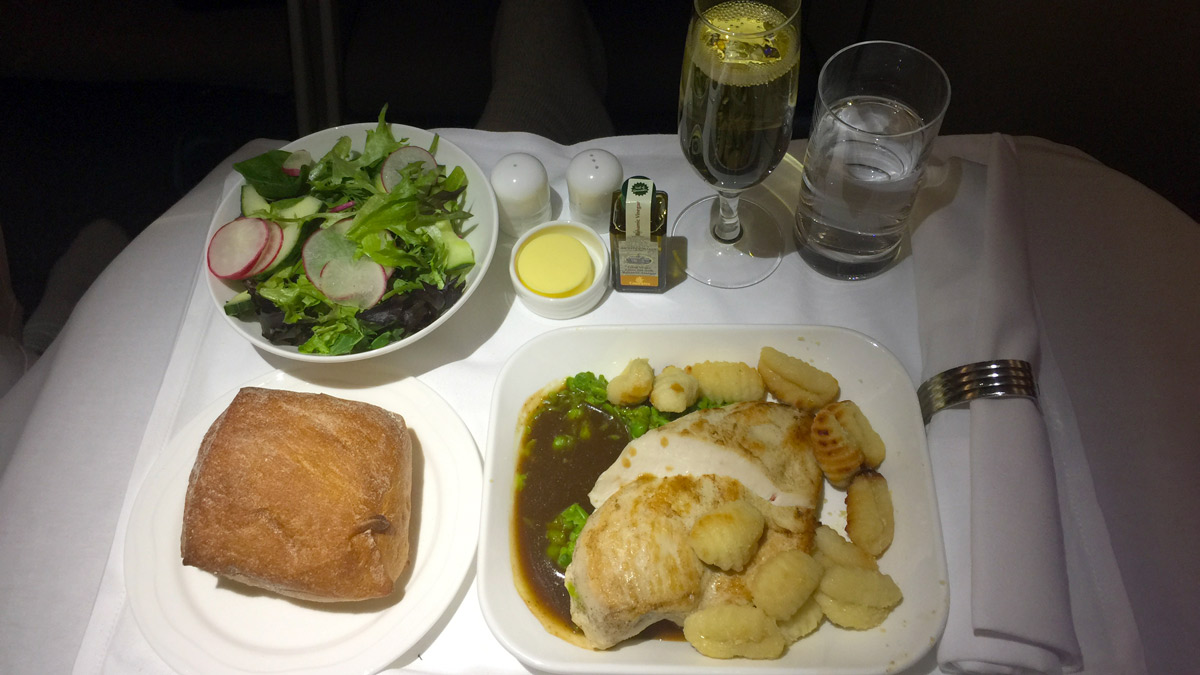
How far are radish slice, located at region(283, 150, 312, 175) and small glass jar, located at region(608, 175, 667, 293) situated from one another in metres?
0.88

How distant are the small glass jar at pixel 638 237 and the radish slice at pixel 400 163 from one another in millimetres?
539

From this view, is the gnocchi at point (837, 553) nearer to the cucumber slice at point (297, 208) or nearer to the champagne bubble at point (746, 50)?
the champagne bubble at point (746, 50)

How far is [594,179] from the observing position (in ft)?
6.61

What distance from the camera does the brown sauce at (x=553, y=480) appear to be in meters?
1.65

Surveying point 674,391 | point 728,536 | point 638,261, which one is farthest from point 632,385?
point 728,536

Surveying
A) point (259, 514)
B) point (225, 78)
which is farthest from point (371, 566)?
point (225, 78)

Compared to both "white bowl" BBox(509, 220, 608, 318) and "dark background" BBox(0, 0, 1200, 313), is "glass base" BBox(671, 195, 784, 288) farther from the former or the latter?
"dark background" BBox(0, 0, 1200, 313)

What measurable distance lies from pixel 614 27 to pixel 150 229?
2082mm

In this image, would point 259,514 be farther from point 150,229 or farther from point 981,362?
point 981,362

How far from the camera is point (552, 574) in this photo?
5.49 ft

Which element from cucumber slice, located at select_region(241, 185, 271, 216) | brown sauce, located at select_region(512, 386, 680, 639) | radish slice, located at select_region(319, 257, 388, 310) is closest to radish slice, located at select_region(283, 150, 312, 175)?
cucumber slice, located at select_region(241, 185, 271, 216)

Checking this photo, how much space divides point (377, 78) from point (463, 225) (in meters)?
1.69

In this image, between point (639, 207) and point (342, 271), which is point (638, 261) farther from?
point (342, 271)

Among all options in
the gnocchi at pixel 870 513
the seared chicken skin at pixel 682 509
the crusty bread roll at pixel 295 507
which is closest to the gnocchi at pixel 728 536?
the seared chicken skin at pixel 682 509
